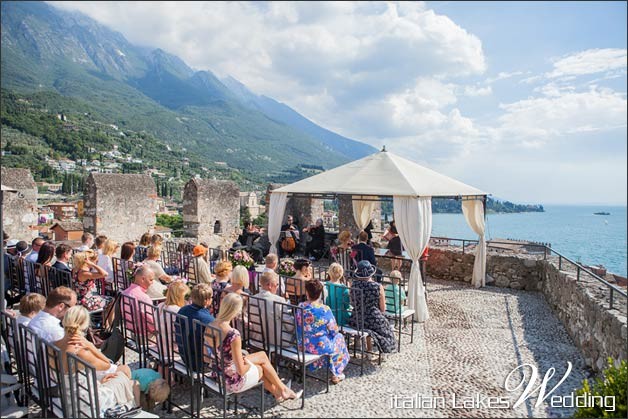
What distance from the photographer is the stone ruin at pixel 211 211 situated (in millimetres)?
10703

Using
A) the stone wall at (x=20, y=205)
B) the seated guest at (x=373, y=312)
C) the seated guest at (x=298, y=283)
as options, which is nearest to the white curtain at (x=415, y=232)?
the seated guest at (x=373, y=312)

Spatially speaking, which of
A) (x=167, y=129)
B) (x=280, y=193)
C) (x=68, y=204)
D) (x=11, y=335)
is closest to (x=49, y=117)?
(x=167, y=129)

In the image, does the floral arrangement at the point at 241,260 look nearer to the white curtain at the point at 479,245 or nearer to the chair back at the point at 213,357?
the chair back at the point at 213,357

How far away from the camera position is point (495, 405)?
13.6ft

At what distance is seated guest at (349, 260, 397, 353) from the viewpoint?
16.4 feet

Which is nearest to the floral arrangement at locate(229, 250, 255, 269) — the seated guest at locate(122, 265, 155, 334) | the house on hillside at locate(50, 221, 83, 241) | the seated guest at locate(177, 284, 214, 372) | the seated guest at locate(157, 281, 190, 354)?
the seated guest at locate(122, 265, 155, 334)

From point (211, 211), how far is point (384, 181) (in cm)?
530

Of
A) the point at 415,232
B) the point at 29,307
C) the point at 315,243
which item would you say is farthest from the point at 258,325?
the point at 315,243

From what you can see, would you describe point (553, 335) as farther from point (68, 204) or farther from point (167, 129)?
point (167, 129)

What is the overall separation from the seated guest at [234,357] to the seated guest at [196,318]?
8cm

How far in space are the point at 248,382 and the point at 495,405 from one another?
8.17 feet

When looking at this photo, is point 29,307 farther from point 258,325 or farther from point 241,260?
point 241,260

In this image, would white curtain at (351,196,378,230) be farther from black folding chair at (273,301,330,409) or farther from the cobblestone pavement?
black folding chair at (273,301,330,409)

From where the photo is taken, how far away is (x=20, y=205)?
8.96 metres
